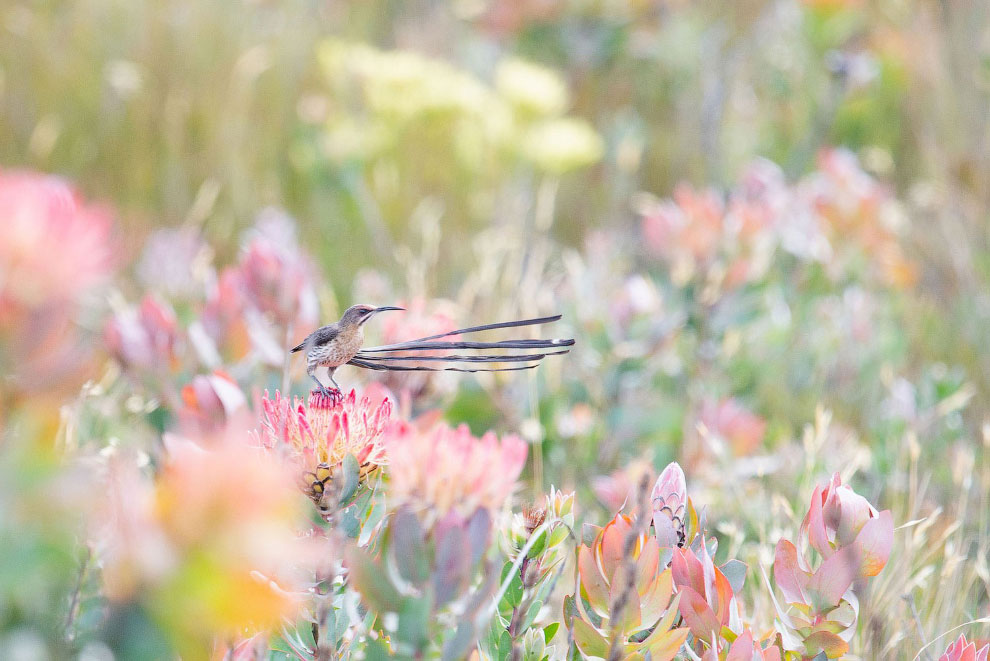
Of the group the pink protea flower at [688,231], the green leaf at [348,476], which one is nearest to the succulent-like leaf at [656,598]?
the green leaf at [348,476]

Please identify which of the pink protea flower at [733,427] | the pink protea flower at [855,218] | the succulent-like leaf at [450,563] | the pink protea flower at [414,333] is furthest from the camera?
the pink protea flower at [855,218]

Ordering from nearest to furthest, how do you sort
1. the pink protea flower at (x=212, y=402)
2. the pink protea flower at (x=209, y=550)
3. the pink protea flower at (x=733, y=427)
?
the pink protea flower at (x=209, y=550)
the pink protea flower at (x=212, y=402)
the pink protea flower at (x=733, y=427)

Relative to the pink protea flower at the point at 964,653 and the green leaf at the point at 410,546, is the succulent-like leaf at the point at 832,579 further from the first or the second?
the green leaf at the point at 410,546

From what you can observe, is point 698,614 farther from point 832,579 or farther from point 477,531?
point 477,531

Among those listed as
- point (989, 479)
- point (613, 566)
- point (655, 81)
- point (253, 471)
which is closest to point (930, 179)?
point (655, 81)

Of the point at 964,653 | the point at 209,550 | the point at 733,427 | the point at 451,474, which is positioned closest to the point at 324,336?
the point at 451,474

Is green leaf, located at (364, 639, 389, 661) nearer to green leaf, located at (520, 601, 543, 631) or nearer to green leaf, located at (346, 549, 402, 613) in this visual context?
green leaf, located at (346, 549, 402, 613)

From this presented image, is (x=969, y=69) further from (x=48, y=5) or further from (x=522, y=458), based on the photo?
(x=522, y=458)
